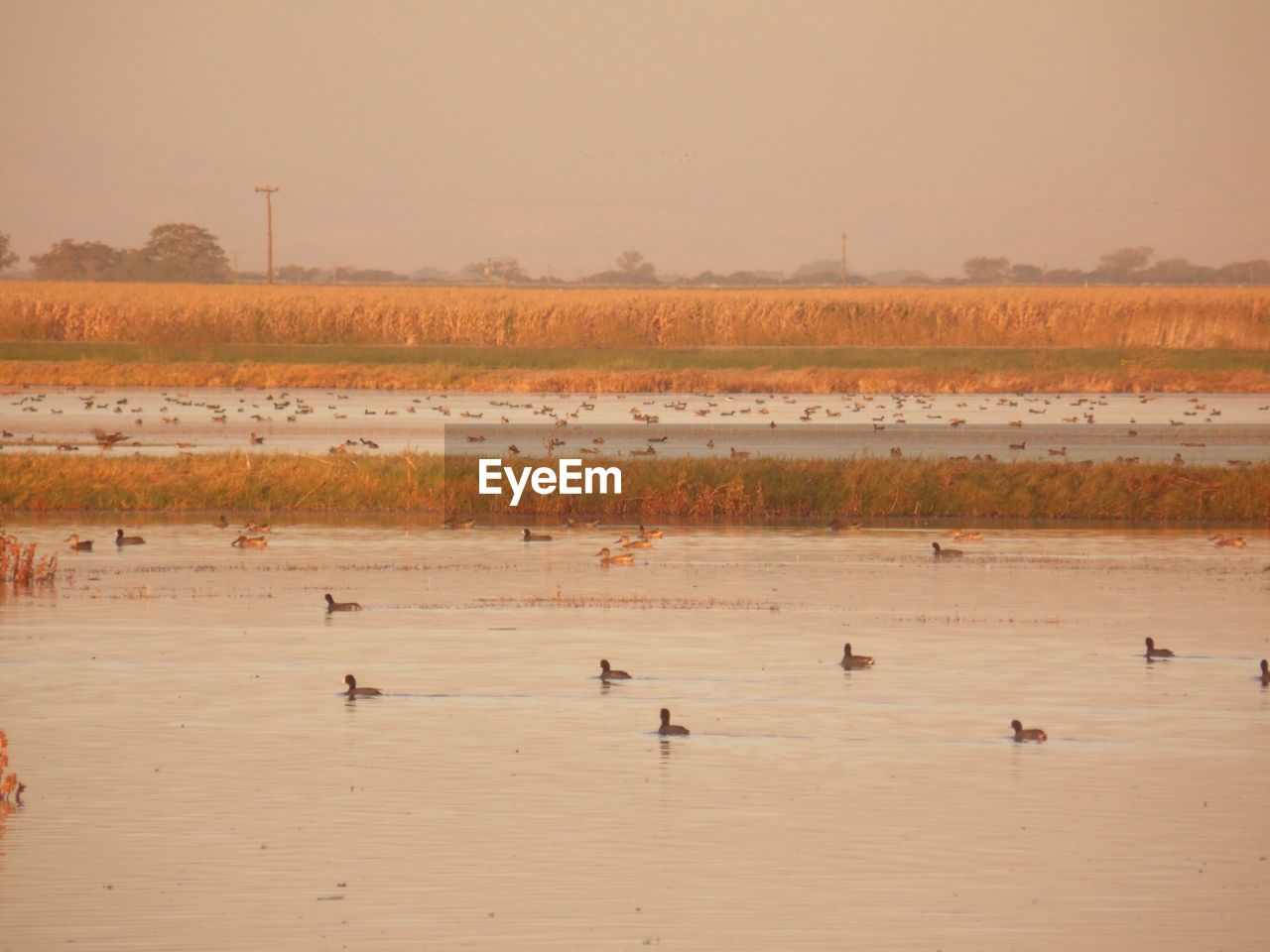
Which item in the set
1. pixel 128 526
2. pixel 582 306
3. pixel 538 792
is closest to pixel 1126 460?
pixel 128 526

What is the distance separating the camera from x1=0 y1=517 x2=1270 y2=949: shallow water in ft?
40.9

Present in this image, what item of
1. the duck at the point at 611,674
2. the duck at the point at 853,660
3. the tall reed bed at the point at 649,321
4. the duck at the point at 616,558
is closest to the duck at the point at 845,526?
the duck at the point at 616,558

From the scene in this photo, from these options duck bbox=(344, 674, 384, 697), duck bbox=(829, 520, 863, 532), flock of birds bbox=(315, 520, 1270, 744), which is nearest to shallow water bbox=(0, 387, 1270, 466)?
duck bbox=(829, 520, 863, 532)

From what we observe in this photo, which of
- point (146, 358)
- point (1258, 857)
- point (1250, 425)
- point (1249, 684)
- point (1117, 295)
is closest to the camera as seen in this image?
point (1258, 857)

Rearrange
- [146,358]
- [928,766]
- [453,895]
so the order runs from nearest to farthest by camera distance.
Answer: [453,895], [928,766], [146,358]

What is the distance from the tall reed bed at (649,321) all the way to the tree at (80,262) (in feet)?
308

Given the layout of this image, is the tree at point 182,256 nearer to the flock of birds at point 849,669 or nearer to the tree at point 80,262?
the tree at point 80,262

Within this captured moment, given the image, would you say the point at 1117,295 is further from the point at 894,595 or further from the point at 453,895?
the point at 453,895

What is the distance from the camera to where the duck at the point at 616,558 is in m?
31.2

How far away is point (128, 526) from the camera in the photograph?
3531cm

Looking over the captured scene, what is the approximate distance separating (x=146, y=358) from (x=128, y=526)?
4349 centimetres

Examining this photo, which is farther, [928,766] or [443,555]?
[443,555]

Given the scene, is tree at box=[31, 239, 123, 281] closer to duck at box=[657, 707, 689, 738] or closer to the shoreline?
the shoreline

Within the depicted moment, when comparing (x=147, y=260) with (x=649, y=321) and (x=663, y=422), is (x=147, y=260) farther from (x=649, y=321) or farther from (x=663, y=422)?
(x=663, y=422)
